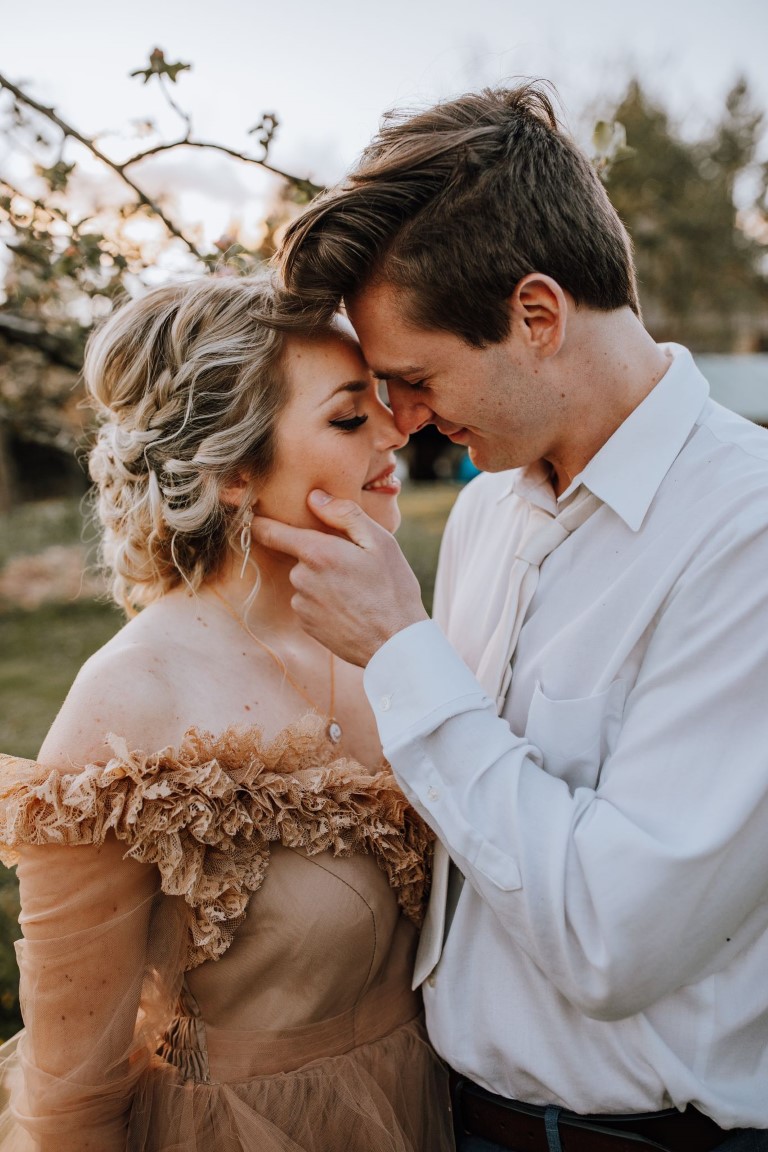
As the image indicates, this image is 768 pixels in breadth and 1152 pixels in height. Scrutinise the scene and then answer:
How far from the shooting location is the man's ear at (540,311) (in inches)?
78.2

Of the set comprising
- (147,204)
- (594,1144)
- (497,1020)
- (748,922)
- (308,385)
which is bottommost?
(594,1144)

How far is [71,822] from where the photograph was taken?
1.83m

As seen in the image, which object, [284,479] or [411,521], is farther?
[411,521]

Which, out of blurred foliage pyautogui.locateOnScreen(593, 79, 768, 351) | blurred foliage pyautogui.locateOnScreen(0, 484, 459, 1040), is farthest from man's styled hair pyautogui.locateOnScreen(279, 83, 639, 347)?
blurred foliage pyautogui.locateOnScreen(593, 79, 768, 351)

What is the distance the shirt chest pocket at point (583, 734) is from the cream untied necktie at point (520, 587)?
23 centimetres

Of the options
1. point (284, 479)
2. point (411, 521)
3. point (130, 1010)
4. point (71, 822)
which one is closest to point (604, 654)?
point (284, 479)

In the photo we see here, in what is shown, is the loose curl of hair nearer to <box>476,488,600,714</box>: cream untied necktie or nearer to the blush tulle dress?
the blush tulle dress

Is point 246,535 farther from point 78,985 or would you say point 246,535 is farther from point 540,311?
point 78,985

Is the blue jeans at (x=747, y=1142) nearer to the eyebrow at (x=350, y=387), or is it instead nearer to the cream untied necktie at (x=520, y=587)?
the cream untied necktie at (x=520, y=587)

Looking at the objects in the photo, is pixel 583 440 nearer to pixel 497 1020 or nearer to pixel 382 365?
pixel 382 365

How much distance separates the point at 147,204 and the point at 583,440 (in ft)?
5.45

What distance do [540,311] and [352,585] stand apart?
2.49 feet

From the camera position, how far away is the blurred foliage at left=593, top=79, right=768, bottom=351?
730 inches

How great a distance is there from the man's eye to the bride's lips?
0.17m
